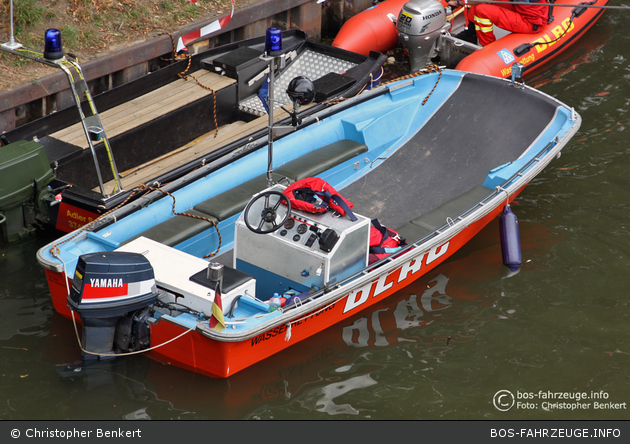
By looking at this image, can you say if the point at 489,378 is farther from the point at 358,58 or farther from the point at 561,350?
the point at 358,58

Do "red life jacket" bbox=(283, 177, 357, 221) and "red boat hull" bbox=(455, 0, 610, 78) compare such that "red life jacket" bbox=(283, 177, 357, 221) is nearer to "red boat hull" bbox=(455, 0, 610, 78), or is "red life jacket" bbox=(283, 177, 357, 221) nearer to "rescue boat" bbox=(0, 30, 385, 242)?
"rescue boat" bbox=(0, 30, 385, 242)

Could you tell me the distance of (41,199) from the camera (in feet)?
20.7

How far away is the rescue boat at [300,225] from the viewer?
16.1 ft

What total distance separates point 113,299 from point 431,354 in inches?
90.2

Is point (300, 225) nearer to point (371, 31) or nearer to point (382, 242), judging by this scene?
point (382, 242)

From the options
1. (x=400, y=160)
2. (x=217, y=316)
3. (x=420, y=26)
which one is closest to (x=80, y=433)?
(x=217, y=316)

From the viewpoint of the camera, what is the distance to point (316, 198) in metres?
5.49

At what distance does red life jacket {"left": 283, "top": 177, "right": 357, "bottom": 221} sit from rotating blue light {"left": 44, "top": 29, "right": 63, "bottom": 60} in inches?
74.5

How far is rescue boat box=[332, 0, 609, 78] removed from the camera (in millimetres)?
9352

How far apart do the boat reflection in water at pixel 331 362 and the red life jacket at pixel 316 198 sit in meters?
0.95

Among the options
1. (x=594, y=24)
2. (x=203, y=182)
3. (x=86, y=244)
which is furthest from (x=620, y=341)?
(x=594, y=24)

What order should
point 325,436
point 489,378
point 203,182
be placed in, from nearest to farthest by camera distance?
1. point 325,436
2. point 489,378
3. point 203,182

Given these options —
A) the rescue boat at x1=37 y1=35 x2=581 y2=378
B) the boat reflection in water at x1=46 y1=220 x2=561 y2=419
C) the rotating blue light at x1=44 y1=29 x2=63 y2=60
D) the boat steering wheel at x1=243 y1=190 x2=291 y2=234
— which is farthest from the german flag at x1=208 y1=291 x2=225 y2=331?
the rotating blue light at x1=44 y1=29 x2=63 y2=60

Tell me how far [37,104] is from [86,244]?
2.87 m
